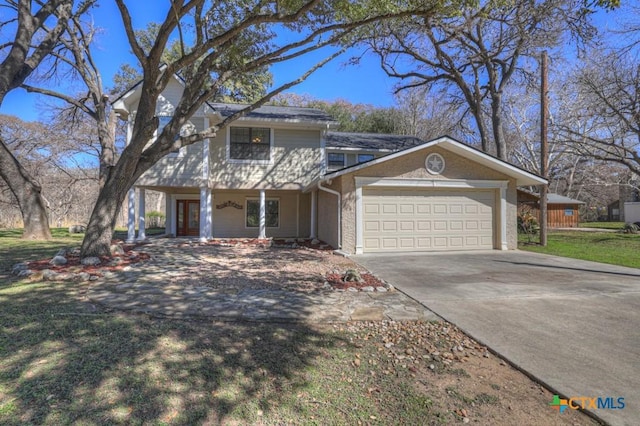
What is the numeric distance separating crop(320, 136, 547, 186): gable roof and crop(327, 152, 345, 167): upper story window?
5.55 m

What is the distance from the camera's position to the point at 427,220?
11.1 m

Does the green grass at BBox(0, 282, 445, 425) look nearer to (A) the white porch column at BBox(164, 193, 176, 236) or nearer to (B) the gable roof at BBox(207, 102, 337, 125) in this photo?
(B) the gable roof at BBox(207, 102, 337, 125)

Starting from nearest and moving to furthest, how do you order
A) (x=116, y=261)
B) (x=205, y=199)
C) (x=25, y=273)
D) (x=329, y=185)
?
(x=25, y=273) → (x=116, y=261) → (x=329, y=185) → (x=205, y=199)

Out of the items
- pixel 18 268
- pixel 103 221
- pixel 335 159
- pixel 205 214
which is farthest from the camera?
pixel 335 159

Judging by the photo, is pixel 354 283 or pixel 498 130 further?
pixel 498 130

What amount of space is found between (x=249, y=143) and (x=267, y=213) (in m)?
3.81

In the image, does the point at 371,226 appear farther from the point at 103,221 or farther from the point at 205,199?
the point at 103,221

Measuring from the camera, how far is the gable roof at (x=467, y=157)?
10320 millimetres

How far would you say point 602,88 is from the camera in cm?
1434

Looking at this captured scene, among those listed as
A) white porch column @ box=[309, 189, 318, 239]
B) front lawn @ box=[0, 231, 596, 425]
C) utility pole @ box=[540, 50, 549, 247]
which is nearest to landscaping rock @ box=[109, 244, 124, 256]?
front lawn @ box=[0, 231, 596, 425]

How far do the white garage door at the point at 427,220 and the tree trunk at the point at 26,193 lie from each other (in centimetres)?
1280

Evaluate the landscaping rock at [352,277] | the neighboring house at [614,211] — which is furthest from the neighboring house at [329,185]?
the neighboring house at [614,211]

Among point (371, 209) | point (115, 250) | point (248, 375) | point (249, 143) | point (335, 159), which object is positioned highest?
point (249, 143)

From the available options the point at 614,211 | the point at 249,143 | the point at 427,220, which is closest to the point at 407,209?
the point at 427,220
